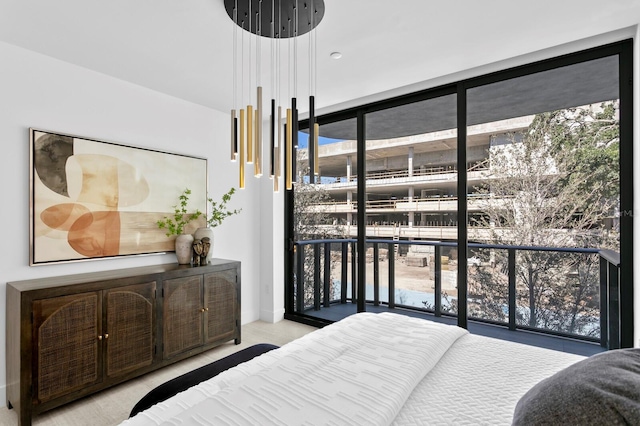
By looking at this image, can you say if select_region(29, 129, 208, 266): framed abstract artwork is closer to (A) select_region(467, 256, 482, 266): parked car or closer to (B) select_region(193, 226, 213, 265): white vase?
(B) select_region(193, 226, 213, 265): white vase

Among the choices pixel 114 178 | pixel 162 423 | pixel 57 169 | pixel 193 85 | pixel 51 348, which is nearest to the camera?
pixel 162 423

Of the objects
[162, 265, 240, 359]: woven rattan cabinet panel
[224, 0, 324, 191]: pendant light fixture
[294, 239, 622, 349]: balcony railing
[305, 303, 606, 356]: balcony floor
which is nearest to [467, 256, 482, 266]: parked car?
[294, 239, 622, 349]: balcony railing

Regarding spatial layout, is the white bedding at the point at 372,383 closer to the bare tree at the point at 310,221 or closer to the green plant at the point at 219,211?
the green plant at the point at 219,211

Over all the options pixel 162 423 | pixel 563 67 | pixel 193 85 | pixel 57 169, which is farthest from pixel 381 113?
pixel 162 423

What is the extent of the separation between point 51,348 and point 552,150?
3.79 metres

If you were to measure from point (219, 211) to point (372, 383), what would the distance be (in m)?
2.85

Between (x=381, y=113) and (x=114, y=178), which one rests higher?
(x=381, y=113)

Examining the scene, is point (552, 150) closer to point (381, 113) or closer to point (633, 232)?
point (633, 232)

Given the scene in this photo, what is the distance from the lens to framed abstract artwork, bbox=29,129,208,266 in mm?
2461

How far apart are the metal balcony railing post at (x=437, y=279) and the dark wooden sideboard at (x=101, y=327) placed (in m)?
2.04

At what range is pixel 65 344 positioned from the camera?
7.30ft

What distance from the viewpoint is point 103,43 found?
232 cm

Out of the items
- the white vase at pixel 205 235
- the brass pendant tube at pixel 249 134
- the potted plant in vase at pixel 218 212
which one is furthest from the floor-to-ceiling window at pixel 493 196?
the brass pendant tube at pixel 249 134

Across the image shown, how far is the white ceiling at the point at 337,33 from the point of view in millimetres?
1941
